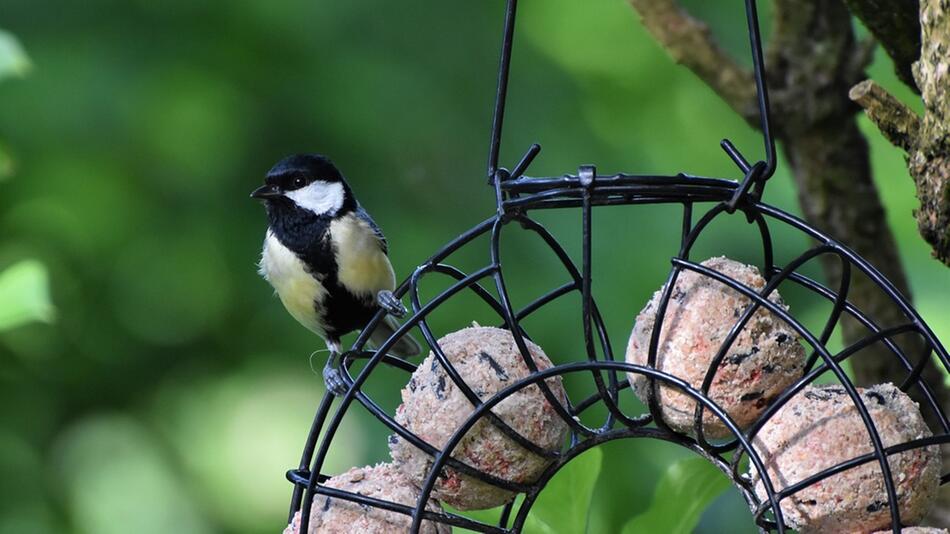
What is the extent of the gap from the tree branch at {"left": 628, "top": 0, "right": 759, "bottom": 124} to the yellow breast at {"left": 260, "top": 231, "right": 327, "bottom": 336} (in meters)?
0.68

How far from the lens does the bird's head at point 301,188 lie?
170cm

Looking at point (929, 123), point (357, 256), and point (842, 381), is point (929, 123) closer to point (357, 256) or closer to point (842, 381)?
point (842, 381)

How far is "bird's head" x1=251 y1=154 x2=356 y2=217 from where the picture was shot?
1704 millimetres

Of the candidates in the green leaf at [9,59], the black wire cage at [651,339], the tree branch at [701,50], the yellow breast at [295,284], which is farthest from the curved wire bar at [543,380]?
the green leaf at [9,59]

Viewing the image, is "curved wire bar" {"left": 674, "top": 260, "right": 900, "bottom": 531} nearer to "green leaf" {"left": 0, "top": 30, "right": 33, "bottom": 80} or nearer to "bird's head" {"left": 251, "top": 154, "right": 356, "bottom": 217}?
"bird's head" {"left": 251, "top": 154, "right": 356, "bottom": 217}

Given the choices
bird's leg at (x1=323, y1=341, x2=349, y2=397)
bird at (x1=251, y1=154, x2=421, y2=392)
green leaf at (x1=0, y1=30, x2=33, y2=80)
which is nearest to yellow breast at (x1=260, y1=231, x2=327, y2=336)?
bird at (x1=251, y1=154, x2=421, y2=392)

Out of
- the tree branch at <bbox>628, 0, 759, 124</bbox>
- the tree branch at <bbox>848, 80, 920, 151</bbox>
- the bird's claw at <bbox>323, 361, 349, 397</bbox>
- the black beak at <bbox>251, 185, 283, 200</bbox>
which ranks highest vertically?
the tree branch at <bbox>628, 0, 759, 124</bbox>

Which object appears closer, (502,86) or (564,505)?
(502,86)

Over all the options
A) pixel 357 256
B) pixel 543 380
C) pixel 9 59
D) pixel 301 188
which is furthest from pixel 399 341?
pixel 543 380

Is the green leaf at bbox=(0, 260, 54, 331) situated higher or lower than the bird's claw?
higher

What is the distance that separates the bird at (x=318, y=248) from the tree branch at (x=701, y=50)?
0.57 meters

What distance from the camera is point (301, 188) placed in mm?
1711

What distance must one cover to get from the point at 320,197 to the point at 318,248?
0.08 metres

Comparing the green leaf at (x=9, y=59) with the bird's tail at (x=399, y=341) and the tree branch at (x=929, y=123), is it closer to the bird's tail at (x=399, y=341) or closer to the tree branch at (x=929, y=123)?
the bird's tail at (x=399, y=341)
